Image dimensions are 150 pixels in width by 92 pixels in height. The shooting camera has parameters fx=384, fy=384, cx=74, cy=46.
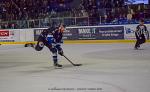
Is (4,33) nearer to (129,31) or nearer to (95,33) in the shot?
(95,33)

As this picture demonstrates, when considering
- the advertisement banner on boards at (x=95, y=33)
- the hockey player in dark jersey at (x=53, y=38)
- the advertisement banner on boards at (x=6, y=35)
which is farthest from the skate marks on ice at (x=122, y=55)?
the advertisement banner on boards at (x=6, y=35)

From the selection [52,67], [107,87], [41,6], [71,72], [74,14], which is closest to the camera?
[107,87]

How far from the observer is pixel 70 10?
27531mm

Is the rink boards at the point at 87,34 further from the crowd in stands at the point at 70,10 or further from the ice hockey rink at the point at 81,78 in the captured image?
the ice hockey rink at the point at 81,78

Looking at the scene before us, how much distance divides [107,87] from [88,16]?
18.0 metres

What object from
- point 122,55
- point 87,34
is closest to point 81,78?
point 122,55

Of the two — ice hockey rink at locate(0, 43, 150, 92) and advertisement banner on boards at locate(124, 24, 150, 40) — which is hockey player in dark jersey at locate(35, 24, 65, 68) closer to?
ice hockey rink at locate(0, 43, 150, 92)

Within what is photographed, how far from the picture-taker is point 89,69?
458 inches

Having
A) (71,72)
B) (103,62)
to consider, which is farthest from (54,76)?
(103,62)

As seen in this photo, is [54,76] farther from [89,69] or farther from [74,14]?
[74,14]

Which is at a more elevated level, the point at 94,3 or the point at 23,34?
the point at 94,3

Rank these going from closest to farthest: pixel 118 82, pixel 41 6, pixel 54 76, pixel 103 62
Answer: pixel 118 82 < pixel 54 76 < pixel 103 62 < pixel 41 6

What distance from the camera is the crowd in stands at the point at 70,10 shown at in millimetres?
25062

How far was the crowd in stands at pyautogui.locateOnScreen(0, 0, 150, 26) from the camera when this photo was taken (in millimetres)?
25062
